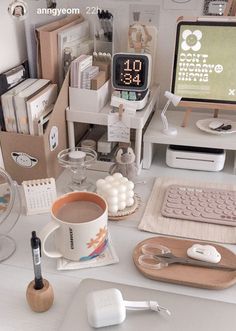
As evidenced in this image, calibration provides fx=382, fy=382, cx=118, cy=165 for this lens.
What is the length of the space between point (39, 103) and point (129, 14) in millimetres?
478

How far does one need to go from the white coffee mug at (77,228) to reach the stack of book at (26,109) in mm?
277

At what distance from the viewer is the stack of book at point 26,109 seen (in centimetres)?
100

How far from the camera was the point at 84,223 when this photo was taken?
750 millimetres

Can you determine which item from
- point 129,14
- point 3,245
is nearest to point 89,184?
point 3,245

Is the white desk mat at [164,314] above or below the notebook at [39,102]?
below

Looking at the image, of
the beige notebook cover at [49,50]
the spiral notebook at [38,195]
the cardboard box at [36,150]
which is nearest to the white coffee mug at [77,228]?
the spiral notebook at [38,195]

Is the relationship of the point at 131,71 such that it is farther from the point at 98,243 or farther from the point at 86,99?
the point at 98,243

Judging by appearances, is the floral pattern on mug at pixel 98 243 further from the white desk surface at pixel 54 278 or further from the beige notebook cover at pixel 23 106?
the beige notebook cover at pixel 23 106

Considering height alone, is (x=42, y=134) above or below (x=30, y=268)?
above

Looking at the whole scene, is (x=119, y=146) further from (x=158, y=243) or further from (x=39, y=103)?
(x=158, y=243)

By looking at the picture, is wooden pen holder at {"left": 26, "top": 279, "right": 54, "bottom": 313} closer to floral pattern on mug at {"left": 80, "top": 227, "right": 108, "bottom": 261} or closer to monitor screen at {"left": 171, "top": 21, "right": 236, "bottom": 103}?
floral pattern on mug at {"left": 80, "top": 227, "right": 108, "bottom": 261}

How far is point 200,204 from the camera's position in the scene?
0.95 meters

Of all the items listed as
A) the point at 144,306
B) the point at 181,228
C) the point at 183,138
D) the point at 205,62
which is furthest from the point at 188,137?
the point at 144,306

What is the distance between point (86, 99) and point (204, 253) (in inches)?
21.7
